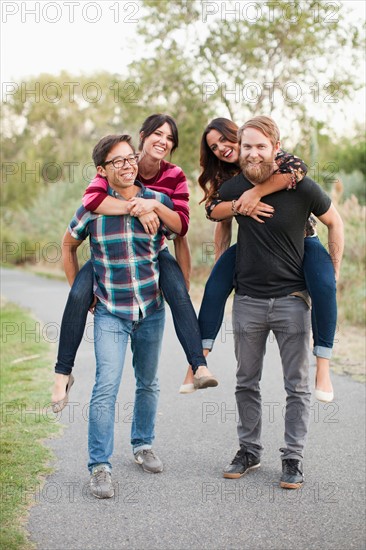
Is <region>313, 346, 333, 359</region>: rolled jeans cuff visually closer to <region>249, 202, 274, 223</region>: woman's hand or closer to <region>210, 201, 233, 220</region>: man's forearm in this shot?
<region>249, 202, 274, 223</region>: woman's hand

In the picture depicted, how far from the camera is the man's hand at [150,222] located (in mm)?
4367

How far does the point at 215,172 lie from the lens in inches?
183

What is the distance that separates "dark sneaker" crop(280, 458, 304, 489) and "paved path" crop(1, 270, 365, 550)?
0.05 m

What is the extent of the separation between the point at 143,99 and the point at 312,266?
16.7 metres

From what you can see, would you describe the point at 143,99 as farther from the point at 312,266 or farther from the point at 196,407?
the point at 312,266

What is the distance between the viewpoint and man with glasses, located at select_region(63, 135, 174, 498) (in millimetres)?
4418

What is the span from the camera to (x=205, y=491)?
15.5ft

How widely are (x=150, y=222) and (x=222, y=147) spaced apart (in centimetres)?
64

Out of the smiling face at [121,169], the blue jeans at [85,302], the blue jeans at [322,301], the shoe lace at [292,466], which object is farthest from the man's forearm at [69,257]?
the shoe lace at [292,466]

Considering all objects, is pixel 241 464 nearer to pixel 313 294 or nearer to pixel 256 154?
pixel 313 294

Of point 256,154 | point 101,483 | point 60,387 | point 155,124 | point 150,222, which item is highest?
point 155,124

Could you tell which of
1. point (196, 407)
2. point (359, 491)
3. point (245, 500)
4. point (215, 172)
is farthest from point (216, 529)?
point (196, 407)

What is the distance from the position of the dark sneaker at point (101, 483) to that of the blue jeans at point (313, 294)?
41.1 inches

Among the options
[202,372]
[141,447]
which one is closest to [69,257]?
[202,372]
